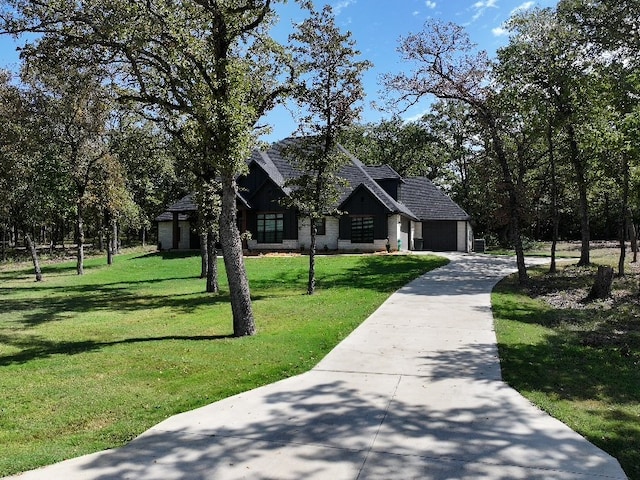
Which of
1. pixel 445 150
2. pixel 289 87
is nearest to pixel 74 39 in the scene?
pixel 289 87

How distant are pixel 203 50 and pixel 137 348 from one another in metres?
6.05

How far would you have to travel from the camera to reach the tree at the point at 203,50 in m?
9.25

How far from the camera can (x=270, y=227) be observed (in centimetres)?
3231

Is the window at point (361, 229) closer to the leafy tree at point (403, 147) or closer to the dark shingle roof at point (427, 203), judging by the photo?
the dark shingle roof at point (427, 203)

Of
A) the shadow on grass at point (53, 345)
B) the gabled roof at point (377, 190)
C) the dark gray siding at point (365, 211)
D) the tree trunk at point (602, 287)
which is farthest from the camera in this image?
the gabled roof at point (377, 190)

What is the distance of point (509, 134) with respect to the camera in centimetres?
2164

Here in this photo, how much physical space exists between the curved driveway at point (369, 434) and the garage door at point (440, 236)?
2920 centimetres

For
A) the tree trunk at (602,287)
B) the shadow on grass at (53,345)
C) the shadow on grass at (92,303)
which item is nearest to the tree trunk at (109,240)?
the shadow on grass at (92,303)

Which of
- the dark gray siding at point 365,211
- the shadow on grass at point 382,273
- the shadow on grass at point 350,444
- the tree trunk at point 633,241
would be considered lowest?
the shadow on grass at point 350,444

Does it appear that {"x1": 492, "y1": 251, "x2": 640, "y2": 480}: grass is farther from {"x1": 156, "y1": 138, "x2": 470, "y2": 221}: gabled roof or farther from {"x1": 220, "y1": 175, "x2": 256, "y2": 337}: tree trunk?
{"x1": 156, "y1": 138, "x2": 470, "y2": 221}: gabled roof

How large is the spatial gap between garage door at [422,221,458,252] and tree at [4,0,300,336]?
2740cm

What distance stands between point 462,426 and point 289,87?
28.3 feet

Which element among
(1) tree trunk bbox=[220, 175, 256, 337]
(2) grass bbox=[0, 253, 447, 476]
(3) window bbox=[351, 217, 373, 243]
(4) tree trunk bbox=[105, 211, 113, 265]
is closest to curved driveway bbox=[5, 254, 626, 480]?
(2) grass bbox=[0, 253, 447, 476]

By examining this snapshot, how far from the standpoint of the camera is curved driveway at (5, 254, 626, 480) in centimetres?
432
